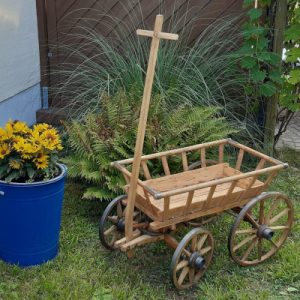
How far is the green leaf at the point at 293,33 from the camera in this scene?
4750mm

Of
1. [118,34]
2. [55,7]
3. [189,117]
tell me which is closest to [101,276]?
[189,117]

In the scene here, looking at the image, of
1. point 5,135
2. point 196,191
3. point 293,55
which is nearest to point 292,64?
point 293,55

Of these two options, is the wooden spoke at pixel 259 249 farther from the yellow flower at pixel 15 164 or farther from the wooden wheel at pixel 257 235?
the yellow flower at pixel 15 164

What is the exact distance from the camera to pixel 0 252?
338 centimetres

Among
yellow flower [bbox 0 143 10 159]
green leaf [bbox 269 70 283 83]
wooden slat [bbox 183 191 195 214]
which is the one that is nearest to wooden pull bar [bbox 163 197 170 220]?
wooden slat [bbox 183 191 195 214]

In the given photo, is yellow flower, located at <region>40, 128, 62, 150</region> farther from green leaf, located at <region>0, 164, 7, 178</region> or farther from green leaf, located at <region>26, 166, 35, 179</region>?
green leaf, located at <region>0, 164, 7, 178</region>

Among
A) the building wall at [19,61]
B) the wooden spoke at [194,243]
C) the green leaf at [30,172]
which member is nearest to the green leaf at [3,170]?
the green leaf at [30,172]

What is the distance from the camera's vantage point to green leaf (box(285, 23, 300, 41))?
4750mm

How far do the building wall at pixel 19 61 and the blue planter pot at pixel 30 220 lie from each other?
2207mm

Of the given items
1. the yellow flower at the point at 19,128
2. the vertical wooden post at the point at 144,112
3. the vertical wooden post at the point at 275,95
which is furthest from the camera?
the vertical wooden post at the point at 275,95

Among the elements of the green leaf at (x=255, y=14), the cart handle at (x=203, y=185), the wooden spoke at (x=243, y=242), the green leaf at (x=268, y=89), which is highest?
the green leaf at (x=255, y=14)

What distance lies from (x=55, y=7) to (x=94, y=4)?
1.64 feet

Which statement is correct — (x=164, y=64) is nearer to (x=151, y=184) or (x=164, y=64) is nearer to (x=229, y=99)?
(x=229, y=99)

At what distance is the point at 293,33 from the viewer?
477 centimetres
